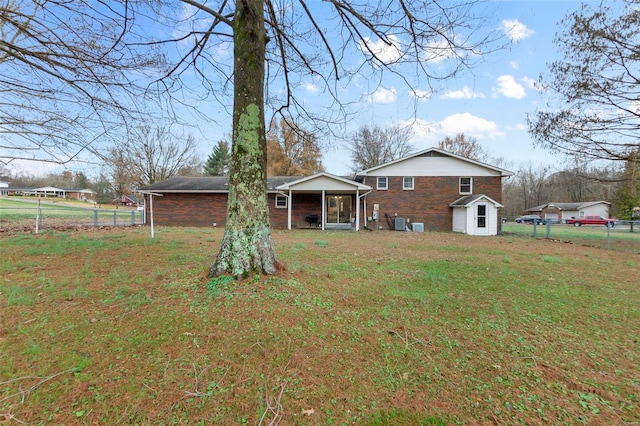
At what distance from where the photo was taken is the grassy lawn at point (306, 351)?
2.00 meters

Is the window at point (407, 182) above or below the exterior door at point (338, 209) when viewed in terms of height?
above

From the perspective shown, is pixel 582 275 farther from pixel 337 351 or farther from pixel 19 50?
pixel 19 50

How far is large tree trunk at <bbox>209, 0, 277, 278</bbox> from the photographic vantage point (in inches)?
156

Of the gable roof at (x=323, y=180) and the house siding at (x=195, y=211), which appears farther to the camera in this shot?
the house siding at (x=195, y=211)

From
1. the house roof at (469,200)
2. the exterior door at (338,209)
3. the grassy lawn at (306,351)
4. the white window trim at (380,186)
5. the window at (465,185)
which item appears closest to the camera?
the grassy lawn at (306,351)

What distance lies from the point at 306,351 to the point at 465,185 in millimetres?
19150

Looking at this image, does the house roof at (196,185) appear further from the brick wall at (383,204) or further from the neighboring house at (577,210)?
the neighboring house at (577,210)

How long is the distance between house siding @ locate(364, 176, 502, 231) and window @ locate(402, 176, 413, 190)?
0.21 m

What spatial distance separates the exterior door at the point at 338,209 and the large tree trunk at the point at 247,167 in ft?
53.1

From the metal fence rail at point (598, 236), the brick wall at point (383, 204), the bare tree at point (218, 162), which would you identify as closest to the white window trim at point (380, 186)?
the brick wall at point (383, 204)

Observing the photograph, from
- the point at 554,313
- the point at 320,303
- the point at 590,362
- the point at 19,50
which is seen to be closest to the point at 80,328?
the point at 320,303

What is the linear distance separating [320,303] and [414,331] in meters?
1.16

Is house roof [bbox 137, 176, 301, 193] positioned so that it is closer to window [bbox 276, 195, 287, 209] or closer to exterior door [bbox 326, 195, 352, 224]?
window [bbox 276, 195, 287, 209]

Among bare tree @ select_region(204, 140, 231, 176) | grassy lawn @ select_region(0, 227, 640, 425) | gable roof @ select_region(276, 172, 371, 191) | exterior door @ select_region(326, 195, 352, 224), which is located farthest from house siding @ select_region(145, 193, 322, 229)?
bare tree @ select_region(204, 140, 231, 176)
